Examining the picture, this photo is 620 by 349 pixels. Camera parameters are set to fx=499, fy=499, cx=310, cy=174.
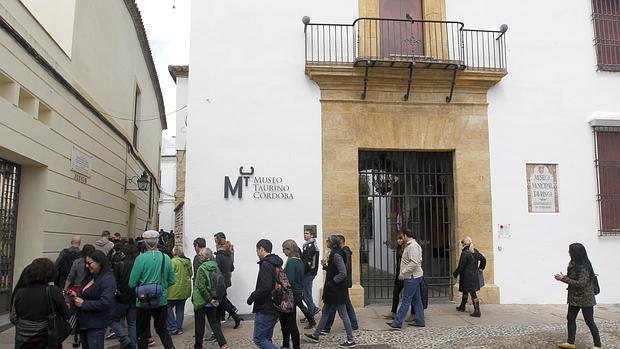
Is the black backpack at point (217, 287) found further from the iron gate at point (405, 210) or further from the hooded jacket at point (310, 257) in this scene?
the iron gate at point (405, 210)

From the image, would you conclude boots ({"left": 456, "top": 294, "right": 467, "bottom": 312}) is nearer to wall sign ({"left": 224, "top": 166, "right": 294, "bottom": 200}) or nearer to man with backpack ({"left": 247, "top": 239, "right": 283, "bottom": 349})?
wall sign ({"left": 224, "top": 166, "right": 294, "bottom": 200})

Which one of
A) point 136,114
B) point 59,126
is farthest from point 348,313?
point 136,114

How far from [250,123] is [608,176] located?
7320 mm

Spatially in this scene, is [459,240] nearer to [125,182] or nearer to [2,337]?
[2,337]

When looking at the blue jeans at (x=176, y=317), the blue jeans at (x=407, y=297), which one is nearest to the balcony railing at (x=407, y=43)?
the blue jeans at (x=407, y=297)

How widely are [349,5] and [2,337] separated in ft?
26.9

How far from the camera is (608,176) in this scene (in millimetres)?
10172

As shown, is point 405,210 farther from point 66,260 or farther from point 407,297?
point 66,260

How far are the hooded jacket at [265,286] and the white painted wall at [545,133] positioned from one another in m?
5.74

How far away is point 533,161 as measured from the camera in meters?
9.94

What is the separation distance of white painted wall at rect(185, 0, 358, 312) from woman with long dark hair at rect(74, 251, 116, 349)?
13.3 ft

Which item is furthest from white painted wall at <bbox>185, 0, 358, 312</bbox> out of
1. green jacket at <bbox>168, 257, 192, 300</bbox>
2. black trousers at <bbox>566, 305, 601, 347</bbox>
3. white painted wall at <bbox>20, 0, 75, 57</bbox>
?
black trousers at <bbox>566, 305, 601, 347</bbox>

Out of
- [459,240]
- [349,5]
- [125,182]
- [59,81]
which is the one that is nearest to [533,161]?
Result: [459,240]

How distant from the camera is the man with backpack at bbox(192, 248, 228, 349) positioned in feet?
20.4
